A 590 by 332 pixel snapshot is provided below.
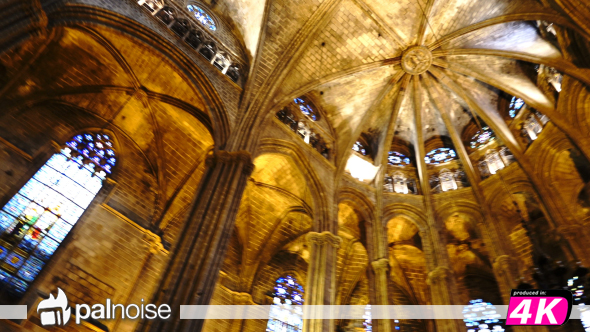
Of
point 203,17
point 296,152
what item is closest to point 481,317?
point 296,152

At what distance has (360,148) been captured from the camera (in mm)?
16625

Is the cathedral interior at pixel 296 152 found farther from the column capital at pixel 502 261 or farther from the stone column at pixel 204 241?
the column capital at pixel 502 261

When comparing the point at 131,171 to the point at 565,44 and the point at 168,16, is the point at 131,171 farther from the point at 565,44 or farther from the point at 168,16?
the point at 565,44

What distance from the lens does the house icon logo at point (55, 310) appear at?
33.9 feet

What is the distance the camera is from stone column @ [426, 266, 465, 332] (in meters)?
11.1

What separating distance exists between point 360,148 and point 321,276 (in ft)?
22.0

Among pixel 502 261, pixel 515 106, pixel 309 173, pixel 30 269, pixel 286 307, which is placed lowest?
pixel 30 269

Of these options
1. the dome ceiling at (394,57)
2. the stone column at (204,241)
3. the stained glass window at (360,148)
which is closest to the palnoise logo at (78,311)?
the stone column at (204,241)

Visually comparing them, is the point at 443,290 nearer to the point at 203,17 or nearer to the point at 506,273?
the point at 506,273

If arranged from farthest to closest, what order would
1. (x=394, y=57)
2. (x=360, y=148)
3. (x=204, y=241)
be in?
(x=360, y=148)
(x=394, y=57)
(x=204, y=241)

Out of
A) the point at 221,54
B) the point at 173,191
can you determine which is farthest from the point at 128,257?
the point at 221,54

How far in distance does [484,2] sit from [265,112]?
765cm

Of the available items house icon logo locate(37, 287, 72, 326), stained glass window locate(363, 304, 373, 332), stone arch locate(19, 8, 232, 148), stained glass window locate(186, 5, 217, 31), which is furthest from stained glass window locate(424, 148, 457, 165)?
house icon logo locate(37, 287, 72, 326)

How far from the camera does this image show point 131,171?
13922 millimetres
